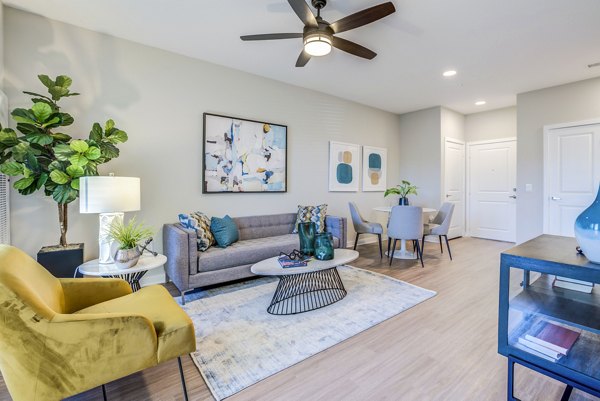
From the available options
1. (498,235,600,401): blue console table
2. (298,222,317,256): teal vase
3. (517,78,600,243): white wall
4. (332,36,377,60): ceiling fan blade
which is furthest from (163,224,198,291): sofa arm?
(517,78,600,243): white wall

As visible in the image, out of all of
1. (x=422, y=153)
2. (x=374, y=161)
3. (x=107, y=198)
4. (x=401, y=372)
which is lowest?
(x=401, y=372)

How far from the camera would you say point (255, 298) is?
2.88m

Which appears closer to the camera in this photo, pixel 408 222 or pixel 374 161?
pixel 408 222

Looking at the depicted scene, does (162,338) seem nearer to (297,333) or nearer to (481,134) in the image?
(297,333)

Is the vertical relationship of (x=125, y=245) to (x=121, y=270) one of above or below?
above

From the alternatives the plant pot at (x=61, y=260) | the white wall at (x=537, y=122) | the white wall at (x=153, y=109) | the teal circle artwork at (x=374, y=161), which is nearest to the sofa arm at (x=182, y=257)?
the white wall at (x=153, y=109)

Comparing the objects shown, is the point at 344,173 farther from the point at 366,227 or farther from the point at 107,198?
the point at 107,198

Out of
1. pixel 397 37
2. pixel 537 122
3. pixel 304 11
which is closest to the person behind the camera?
pixel 304 11

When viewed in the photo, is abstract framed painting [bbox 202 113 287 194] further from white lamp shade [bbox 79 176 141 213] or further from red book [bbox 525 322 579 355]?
red book [bbox 525 322 579 355]

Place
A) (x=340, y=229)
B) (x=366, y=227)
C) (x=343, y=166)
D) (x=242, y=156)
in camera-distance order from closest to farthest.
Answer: (x=242, y=156) < (x=340, y=229) < (x=366, y=227) < (x=343, y=166)

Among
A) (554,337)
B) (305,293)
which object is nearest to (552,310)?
(554,337)

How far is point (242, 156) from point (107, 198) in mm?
1979

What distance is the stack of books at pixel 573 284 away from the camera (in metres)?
1.51

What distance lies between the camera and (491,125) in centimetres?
587
